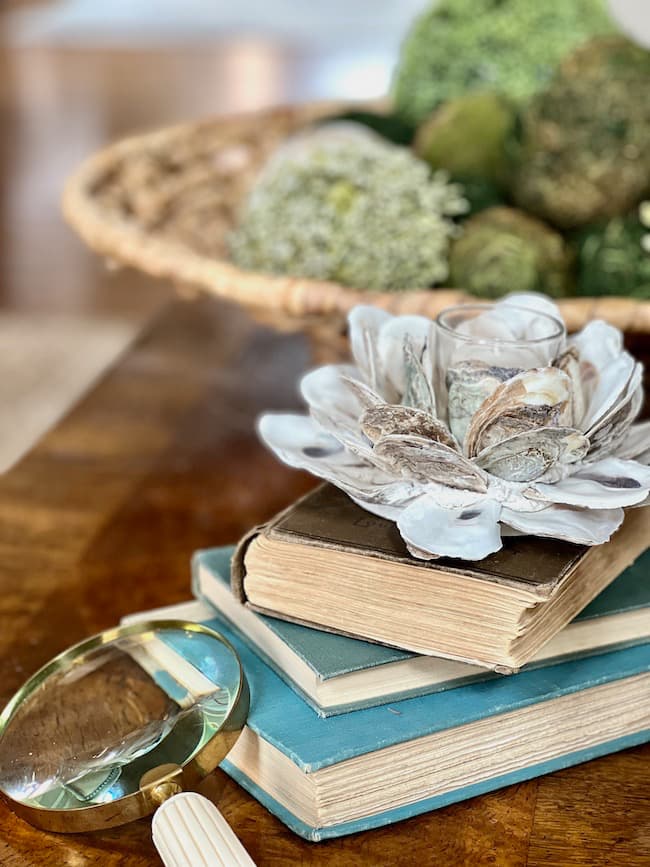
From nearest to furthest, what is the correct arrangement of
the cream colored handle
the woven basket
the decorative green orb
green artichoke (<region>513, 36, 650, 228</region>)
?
the cream colored handle
the woven basket
green artichoke (<region>513, 36, 650, 228</region>)
the decorative green orb

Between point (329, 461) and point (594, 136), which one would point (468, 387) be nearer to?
point (329, 461)

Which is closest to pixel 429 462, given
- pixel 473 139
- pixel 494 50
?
pixel 473 139

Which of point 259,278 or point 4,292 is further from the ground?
point 259,278

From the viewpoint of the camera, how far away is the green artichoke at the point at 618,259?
77cm

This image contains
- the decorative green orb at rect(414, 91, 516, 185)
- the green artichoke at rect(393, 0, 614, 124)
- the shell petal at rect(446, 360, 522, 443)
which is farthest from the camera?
the green artichoke at rect(393, 0, 614, 124)

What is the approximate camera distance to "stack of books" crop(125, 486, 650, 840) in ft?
1.37

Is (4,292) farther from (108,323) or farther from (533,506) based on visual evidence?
(533,506)

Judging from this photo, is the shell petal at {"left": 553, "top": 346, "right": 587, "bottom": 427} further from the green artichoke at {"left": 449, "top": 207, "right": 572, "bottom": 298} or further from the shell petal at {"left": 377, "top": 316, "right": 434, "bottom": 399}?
the green artichoke at {"left": 449, "top": 207, "right": 572, "bottom": 298}

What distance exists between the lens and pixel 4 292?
4.14 feet

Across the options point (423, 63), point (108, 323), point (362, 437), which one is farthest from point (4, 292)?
point (362, 437)

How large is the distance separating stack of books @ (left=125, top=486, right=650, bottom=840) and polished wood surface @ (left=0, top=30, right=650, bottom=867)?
0.01 metres

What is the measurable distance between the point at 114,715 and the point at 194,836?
0.11 m

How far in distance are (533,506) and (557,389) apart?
2.0 inches

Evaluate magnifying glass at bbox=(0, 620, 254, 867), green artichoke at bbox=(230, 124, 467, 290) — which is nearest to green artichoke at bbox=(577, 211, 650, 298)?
green artichoke at bbox=(230, 124, 467, 290)
